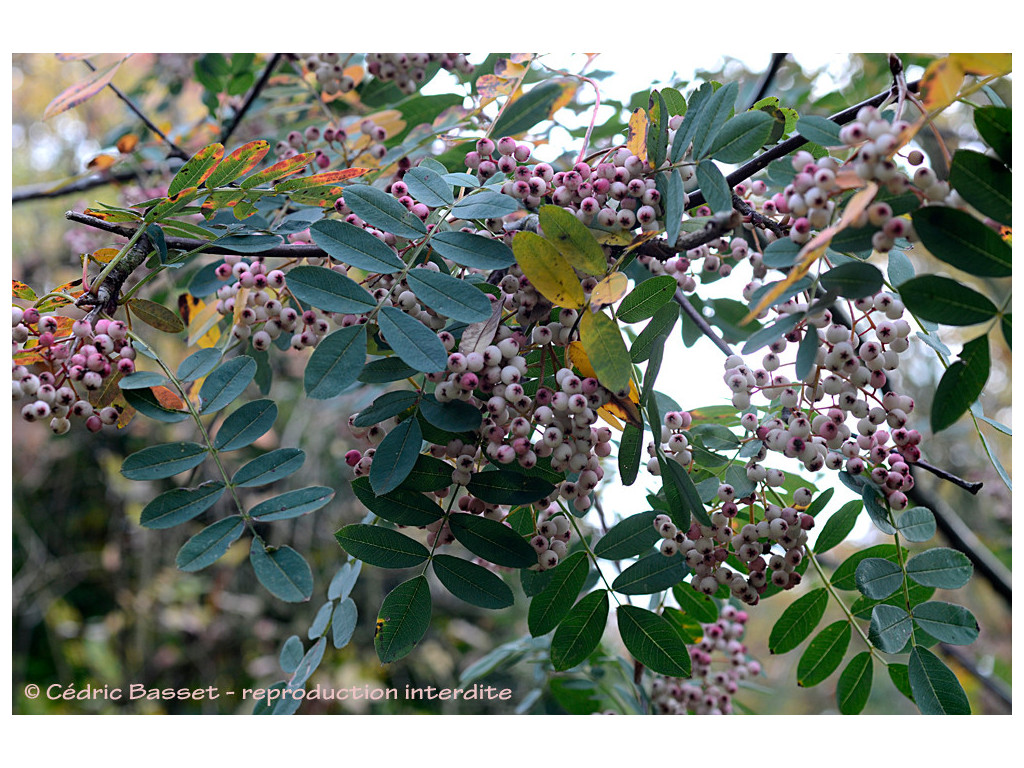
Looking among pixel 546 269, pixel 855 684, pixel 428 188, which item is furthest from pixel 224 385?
pixel 855 684

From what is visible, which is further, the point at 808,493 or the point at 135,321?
the point at 135,321

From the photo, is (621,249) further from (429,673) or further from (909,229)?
(429,673)

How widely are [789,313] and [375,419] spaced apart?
1.51ft

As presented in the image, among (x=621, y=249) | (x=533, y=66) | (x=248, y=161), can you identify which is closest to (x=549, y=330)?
(x=621, y=249)

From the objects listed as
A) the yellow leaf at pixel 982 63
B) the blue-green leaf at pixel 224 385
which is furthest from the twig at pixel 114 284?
the yellow leaf at pixel 982 63

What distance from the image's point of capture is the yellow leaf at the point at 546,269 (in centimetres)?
74

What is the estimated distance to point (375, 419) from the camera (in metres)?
0.82

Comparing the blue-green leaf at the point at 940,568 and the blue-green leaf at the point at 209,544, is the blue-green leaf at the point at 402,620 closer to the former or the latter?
the blue-green leaf at the point at 209,544

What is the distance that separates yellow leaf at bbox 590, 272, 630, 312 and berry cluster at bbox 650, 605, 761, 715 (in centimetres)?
78

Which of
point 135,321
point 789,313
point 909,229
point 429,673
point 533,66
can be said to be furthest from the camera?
point 429,673

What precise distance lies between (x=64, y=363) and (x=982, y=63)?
100cm

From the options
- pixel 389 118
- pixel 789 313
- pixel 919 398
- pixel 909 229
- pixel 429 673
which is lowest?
pixel 429 673

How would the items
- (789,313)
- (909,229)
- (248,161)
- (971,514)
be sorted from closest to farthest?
(909,229) < (789,313) < (248,161) < (971,514)

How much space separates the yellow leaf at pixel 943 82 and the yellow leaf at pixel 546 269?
0.34 m
